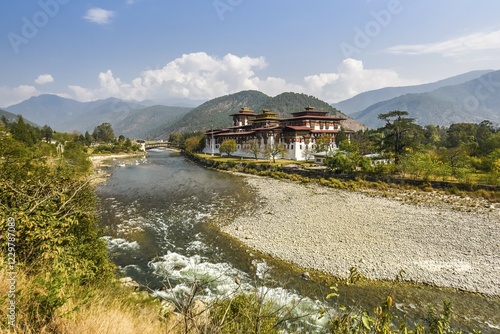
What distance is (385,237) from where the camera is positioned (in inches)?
647

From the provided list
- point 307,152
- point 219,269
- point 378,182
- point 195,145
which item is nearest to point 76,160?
point 219,269

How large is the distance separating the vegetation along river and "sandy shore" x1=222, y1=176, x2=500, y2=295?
0.96 metres

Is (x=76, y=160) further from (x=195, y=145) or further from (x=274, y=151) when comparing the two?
(x=195, y=145)

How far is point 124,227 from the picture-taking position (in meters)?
19.2

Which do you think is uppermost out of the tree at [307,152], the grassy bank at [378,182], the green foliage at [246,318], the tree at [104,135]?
the tree at [104,135]

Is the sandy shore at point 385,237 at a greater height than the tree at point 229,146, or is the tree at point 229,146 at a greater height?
the tree at point 229,146

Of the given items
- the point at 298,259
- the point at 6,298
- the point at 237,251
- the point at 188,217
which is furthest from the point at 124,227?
the point at 6,298

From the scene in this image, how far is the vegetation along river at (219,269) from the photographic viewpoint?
1015 centimetres

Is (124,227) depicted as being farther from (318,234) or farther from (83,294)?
(83,294)

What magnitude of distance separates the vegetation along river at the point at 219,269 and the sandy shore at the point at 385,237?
0.96 metres

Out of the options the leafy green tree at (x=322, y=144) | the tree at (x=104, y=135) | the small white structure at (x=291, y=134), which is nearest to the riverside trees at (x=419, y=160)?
the leafy green tree at (x=322, y=144)

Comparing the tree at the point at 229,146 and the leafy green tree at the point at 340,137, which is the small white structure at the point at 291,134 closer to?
the leafy green tree at the point at 340,137

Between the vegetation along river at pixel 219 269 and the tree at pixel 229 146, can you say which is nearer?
the vegetation along river at pixel 219 269

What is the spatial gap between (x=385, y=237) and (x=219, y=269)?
1049 cm
